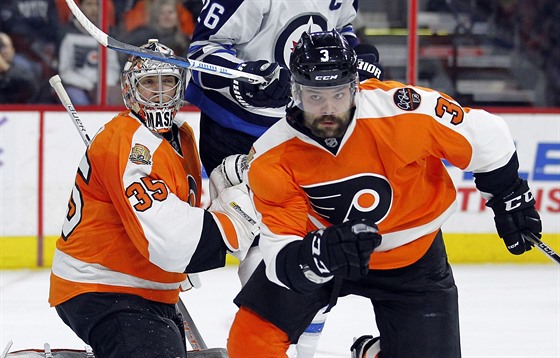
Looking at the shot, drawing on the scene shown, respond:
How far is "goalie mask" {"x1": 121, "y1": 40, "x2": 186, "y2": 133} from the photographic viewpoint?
2658mm

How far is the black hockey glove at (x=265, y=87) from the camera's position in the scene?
2.73 meters

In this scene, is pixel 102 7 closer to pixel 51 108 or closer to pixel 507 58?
pixel 51 108

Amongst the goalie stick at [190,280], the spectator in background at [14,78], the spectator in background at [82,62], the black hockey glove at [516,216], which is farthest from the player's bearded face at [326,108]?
the spectator in background at [14,78]

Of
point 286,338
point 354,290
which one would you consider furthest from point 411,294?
point 286,338

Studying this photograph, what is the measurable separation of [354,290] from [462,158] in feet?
1.29

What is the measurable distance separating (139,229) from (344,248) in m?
0.59

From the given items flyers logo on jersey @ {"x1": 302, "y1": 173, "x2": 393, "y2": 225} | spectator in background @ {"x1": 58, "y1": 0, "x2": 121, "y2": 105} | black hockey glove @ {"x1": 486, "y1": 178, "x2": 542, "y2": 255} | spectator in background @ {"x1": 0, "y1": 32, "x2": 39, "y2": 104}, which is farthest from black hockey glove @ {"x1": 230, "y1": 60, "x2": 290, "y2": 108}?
spectator in background @ {"x1": 0, "y1": 32, "x2": 39, "y2": 104}

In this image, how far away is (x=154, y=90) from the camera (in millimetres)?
2676

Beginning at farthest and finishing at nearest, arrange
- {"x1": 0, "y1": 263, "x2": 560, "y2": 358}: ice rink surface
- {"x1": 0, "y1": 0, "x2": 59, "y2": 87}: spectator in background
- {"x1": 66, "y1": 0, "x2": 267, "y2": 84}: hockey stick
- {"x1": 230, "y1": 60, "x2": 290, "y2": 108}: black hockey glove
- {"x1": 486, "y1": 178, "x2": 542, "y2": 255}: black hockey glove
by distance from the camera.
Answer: {"x1": 0, "y1": 0, "x2": 59, "y2": 87}: spectator in background
{"x1": 0, "y1": 263, "x2": 560, "y2": 358}: ice rink surface
{"x1": 230, "y1": 60, "x2": 290, "y2": 108}: black hockey glove
{"x1": 66, "y1": 0, "x2": 267, "y2": 84}: hockey stick
{"x1": 486, "y1": 178, "x2": 542, "y2": 255}: black hockey glove

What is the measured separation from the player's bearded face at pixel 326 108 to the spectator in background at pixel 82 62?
9.72ft

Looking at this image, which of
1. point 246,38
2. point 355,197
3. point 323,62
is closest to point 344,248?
point 355,197

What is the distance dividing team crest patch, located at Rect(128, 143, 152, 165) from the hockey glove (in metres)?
0.29

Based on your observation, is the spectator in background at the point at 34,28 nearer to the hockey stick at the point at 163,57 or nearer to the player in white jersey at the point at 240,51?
the player in white jersey at the point at 240,51

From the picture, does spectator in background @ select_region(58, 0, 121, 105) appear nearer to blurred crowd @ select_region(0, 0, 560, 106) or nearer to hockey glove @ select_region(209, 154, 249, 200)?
blurred crowd @ select_region(0, 0, 560, 106)
